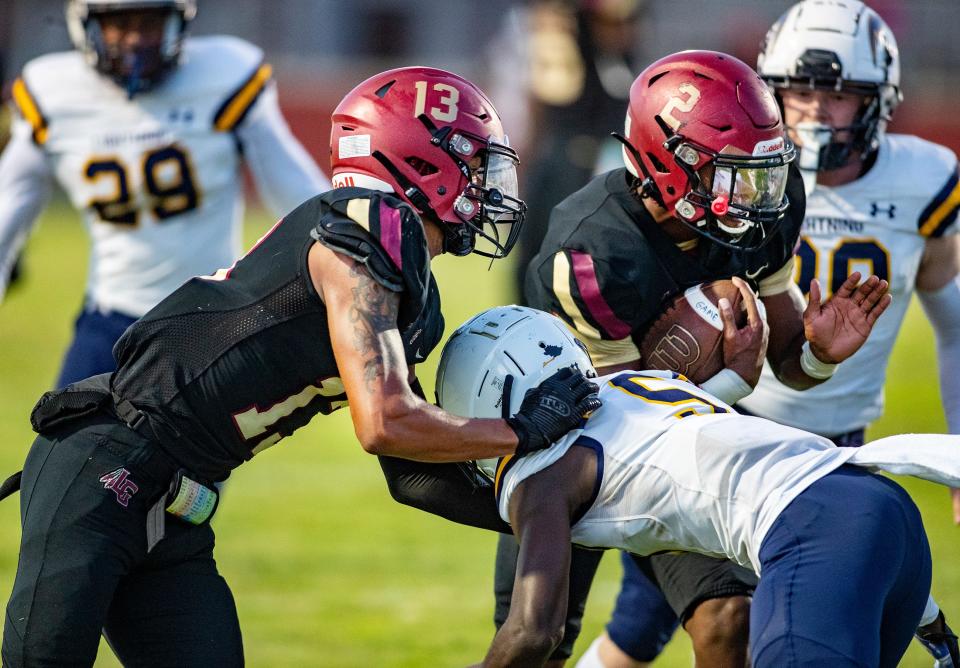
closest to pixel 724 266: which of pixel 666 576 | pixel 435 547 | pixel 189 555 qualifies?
pixel 666 576

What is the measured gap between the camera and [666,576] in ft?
11.9

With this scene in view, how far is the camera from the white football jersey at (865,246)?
437 centimetres

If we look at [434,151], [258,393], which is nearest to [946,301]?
[434,151]

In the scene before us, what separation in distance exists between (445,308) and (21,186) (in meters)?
7.26

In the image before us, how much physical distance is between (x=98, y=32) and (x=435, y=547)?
277cm

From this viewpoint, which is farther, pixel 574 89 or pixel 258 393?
pixel 574 89

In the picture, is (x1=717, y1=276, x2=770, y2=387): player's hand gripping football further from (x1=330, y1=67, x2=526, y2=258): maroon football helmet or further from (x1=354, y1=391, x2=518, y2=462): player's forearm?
(x1=354, y1=391, x2=518, y2=462): player's forearm

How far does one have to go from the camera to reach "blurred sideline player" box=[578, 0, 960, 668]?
14.2 ft

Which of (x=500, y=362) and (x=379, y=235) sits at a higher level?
(x=379, y=235)

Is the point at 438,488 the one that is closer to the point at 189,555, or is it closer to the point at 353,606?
the point at 189,555

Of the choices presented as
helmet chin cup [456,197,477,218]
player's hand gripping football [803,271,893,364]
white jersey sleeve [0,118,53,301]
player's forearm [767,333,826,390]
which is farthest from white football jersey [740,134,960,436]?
white jersey sleeve [0,118,53,301]

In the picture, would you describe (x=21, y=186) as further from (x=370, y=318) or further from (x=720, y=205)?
(x=720, y=205)

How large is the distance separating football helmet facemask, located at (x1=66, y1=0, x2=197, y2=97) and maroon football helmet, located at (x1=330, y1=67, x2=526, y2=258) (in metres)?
2.11

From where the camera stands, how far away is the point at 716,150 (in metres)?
3.56
